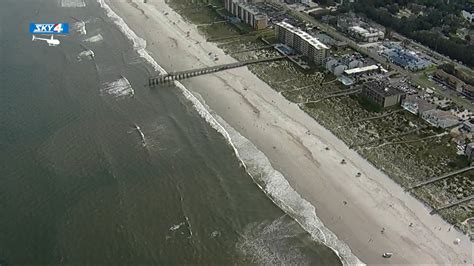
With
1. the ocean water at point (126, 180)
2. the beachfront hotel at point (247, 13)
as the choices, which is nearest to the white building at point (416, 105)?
the ocean water at point (126, 180)

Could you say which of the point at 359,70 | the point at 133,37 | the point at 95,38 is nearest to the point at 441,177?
the point at 359,70

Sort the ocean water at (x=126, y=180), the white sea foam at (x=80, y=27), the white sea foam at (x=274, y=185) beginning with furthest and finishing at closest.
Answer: the white sea foam at (x=80, y=27) < the white sea foam at (x=274, y=185) < the ocean water at (x=126, y=180)

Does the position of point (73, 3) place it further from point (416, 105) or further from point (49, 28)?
point (416, 105)

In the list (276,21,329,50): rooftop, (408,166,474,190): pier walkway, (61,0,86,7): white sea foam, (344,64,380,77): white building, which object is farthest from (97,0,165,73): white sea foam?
(408,166,474,190): pier walkway

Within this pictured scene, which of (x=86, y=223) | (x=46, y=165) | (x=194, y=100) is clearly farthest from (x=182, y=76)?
(x=86, y=223)

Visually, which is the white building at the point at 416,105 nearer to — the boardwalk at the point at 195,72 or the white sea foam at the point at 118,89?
the boardwalk at the point at 195,72

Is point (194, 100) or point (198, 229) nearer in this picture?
point (198, 229)

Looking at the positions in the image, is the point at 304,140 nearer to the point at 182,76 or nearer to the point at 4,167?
the point at 182,76
